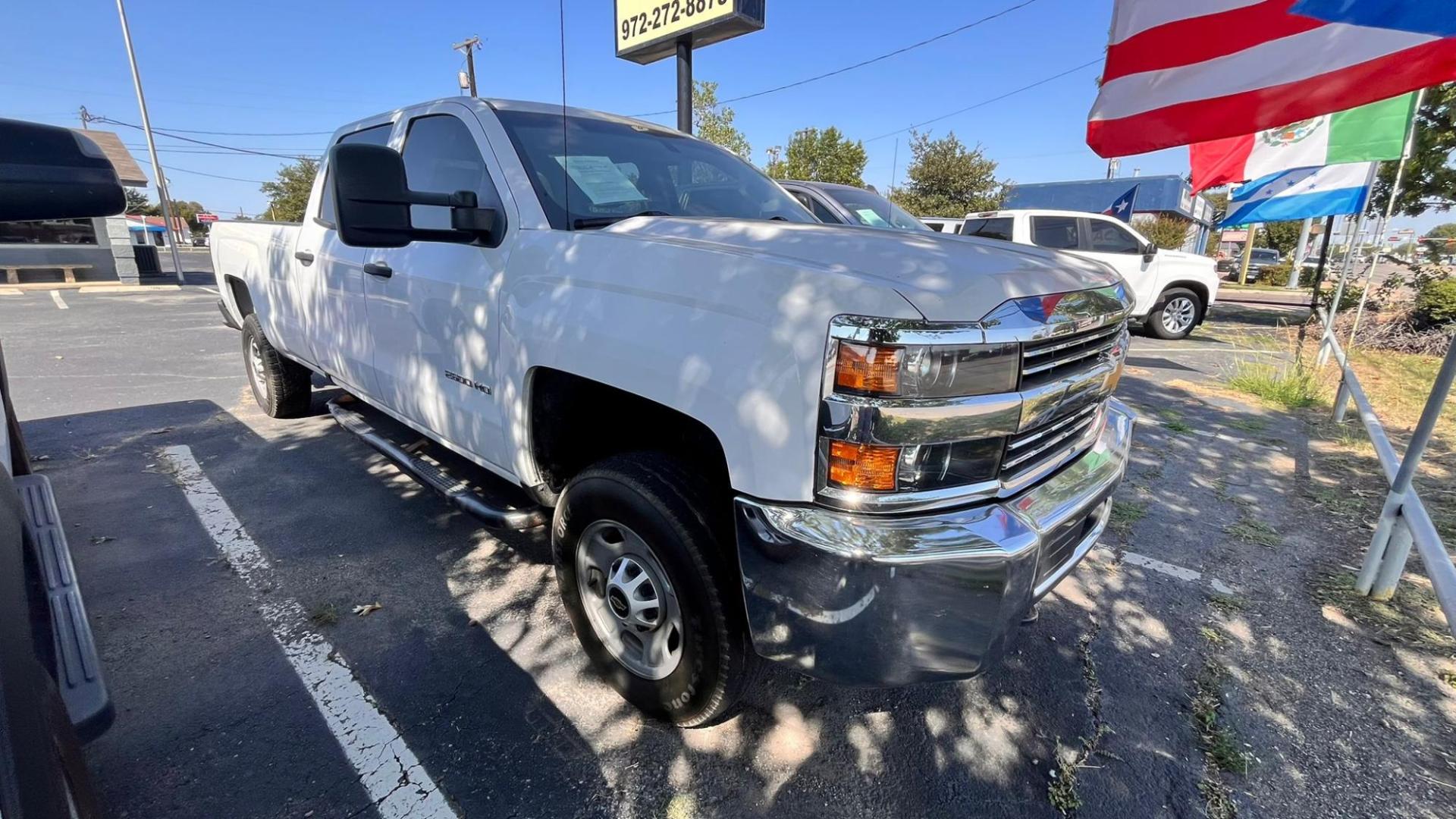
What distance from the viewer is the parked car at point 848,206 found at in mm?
5930

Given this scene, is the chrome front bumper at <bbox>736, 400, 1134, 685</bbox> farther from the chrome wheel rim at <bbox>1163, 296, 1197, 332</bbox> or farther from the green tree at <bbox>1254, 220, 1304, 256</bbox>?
the green tree at <bbox>1254, 220, 1304, 256</bbox>

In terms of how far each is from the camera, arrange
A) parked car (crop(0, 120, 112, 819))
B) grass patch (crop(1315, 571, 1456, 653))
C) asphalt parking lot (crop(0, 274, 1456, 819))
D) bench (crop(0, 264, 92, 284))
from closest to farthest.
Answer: parked car (crop(0, 120, 112, 819))
asphalt parking lot (crop(0, 274, 1456, 819))
grass patch (crop(1315, 571, 1456, 653))
bench (crop(0, 264, 92, 284))

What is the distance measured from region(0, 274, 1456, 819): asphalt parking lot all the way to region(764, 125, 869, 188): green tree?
24.9m

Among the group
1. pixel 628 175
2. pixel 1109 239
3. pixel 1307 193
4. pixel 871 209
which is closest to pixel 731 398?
pixel 628 175

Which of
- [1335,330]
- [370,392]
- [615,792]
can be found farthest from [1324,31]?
[1335,330]

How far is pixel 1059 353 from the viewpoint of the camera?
6.03ft

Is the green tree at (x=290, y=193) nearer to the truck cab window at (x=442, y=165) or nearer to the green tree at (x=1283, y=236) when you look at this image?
the truck cab window at (x=442, y=165)

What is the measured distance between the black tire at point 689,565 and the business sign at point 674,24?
20.3 feet

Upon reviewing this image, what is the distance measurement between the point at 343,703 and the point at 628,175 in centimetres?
222

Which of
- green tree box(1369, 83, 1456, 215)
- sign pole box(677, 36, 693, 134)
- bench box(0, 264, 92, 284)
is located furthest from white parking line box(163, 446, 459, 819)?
bench box(0, 264, 92, 284)

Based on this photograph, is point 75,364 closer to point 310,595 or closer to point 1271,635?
point 310,595

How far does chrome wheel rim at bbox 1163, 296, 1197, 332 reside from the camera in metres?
11.1

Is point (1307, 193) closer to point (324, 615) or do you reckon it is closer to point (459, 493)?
point (459, 493)

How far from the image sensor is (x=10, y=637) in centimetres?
96
